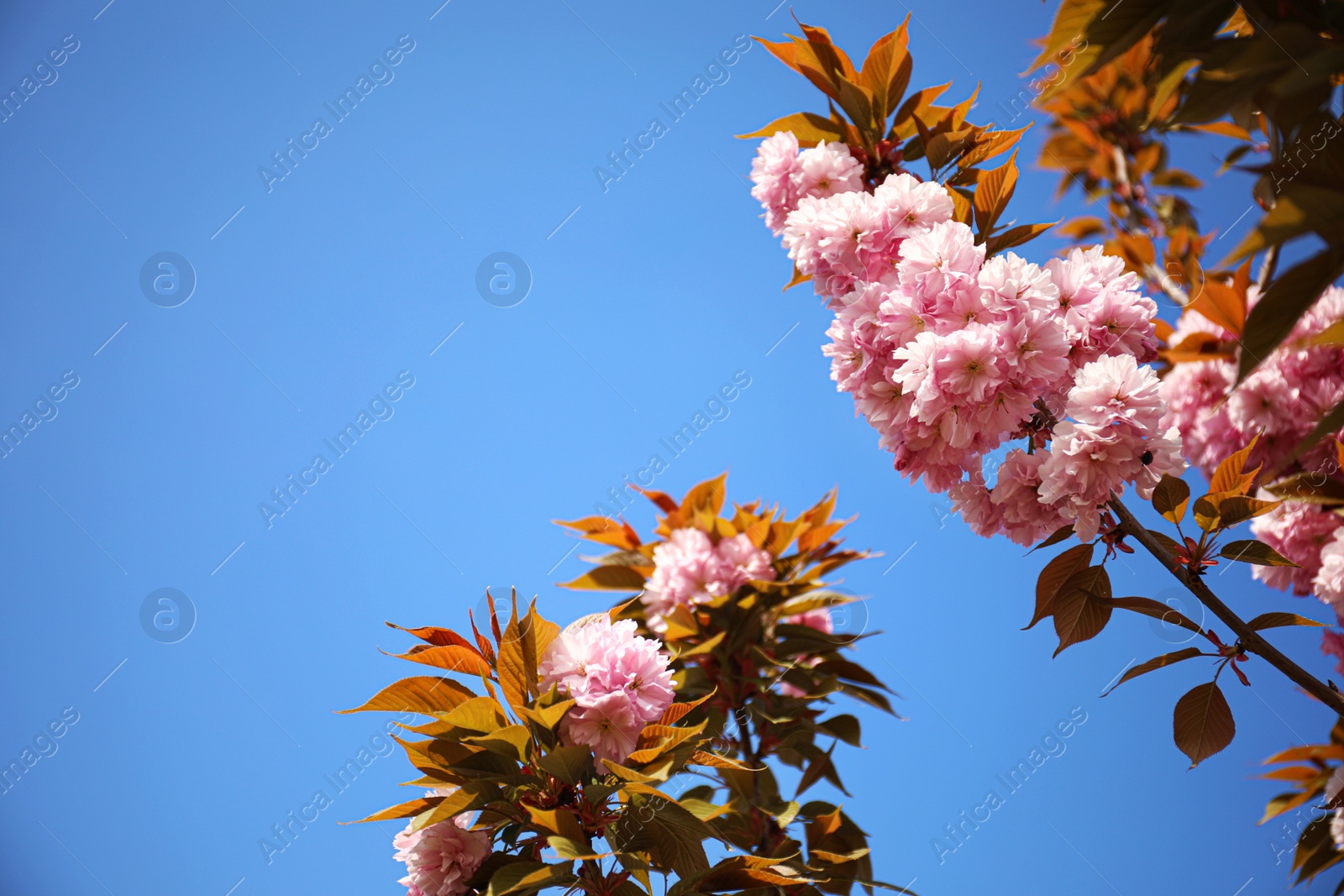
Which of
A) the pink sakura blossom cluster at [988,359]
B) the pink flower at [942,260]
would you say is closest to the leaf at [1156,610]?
the pink sakura blossom cluster at [988,359]

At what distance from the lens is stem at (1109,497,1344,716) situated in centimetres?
87

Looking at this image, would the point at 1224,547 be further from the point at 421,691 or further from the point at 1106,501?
the point at 421,691

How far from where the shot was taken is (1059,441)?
0.89 meters

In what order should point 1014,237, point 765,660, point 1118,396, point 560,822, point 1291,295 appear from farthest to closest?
point 765,660
point 1014,237
point 560,822
point 1118,396
point 1291,295

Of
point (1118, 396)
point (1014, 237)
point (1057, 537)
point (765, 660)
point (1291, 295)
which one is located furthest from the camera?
Answer: point (765, 660)

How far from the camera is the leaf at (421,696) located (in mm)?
1052

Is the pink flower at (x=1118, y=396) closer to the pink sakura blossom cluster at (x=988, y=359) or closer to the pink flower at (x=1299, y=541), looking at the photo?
the pink sakura blossom cluster at (x=988, y=359)

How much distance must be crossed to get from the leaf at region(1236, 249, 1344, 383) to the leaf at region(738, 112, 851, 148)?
0.99m

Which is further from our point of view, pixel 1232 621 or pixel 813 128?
pixel 813 128

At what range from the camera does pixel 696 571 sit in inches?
63.4

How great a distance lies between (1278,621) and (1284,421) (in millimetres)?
342

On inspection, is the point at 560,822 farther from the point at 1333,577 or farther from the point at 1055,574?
the point at 1333,577

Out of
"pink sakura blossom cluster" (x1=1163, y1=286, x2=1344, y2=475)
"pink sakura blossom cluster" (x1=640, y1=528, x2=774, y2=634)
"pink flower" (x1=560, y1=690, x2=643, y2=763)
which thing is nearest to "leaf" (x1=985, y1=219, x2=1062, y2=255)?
"pink sakura blossom cluster" (x1=1163, y1=286, x2=1344, y2=475)

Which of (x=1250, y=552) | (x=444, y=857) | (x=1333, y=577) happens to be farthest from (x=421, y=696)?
(x=1333, y=577)
